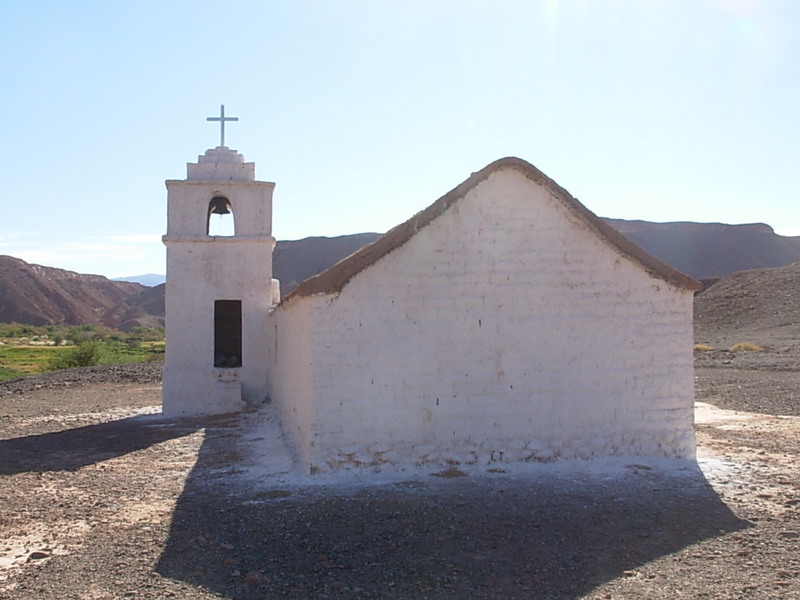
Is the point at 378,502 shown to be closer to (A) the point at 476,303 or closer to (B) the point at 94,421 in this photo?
(A) the point at 476,303

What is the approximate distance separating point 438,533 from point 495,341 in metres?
2.86

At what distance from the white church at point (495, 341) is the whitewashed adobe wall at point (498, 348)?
15 millimetres

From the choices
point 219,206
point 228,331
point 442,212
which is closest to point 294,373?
point 442,212

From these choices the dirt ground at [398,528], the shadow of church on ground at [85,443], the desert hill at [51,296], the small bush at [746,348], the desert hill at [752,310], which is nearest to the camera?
the dirt ground at [398,528]

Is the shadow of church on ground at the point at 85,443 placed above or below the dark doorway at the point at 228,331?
below

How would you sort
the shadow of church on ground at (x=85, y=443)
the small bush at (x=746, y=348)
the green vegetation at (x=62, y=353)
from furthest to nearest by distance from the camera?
the small bush at (x=746, y=348)
the green vegetation at (x=62, y=353)
the shadow of church on ground at (x=85, y=443)

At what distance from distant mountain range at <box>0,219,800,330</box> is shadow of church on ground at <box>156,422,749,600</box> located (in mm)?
72050

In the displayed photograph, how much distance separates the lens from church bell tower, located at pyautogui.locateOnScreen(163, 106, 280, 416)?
1351 centimetres

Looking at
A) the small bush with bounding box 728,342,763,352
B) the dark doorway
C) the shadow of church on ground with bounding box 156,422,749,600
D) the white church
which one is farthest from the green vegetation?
the small bush with bounding box 728,342,763,352

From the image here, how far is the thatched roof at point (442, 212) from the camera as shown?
7.89 metres

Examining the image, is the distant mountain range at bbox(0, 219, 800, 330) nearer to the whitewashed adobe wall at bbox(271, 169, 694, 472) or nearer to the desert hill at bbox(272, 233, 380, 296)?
the desert hill at bbox(272, 233, 380, 296)

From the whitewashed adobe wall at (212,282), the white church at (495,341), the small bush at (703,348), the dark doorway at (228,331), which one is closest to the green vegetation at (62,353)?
the dark doorway at (228,331)

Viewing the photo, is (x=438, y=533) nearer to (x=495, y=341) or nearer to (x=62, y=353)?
(x=495, y=341)

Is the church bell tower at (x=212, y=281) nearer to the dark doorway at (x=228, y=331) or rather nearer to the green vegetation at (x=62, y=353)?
the dark doorway at (x=228, y=331)
